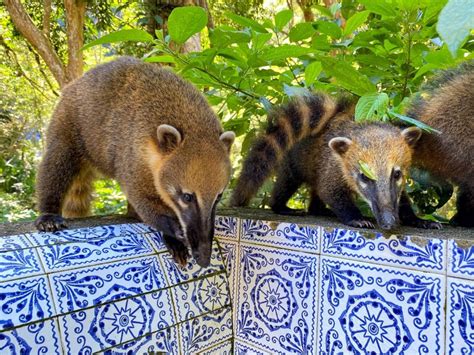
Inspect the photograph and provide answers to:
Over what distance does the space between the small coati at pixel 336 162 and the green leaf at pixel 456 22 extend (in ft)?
3.40

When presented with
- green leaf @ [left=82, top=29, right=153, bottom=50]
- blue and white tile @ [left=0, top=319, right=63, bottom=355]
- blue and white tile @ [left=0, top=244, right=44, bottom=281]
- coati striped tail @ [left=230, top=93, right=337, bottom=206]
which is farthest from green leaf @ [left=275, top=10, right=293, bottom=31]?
blue and white tile @ [left=0, top=319, right=63, bottom=355]

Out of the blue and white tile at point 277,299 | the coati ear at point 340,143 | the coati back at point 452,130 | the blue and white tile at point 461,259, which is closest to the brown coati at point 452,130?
the coati back at point 452,130

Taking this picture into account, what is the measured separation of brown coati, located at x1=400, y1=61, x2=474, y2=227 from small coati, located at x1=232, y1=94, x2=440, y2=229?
70mm

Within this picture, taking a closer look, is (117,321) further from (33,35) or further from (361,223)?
(33,35)

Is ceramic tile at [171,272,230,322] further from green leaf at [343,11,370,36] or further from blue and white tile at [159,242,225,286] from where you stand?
green leaf at [343,11,370,36]

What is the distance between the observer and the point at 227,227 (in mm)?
1719

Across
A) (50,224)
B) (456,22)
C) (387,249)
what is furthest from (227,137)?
(456,22)

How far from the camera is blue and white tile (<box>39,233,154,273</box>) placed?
1273 millimetres

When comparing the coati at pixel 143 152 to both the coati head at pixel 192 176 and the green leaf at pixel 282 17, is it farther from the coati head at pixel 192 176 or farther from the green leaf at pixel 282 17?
the green leaf at pixel 282 17

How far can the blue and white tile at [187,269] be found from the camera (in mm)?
1481

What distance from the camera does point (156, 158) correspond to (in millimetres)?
1930

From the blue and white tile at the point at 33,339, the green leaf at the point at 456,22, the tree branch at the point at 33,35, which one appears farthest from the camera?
the tree branch at the point at 33,35

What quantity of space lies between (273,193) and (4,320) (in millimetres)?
1471

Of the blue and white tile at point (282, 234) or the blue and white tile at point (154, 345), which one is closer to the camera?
the blue and white tile at point (154, 345)
